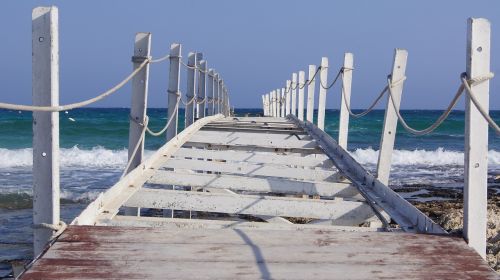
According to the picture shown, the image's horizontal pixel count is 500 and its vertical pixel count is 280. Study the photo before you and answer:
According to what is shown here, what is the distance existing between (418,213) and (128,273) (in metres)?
1.73

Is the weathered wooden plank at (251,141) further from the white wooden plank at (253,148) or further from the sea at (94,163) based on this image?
the sea at (94,163)

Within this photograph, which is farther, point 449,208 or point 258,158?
point 449,208

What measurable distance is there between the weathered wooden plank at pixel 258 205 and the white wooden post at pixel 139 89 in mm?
869

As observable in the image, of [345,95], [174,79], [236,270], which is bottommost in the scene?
[236,270]

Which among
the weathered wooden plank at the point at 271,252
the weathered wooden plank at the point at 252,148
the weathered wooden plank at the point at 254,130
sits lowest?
the weathered wooden plank at the point at 271,252

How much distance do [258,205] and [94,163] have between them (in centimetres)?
1991

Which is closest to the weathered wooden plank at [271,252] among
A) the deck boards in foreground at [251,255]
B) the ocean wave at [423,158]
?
the deck boards in foreground at [251,255]

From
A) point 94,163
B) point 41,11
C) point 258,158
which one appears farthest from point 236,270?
point 94,163

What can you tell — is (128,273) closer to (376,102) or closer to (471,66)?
(471,66)

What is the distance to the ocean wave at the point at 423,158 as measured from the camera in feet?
83.0

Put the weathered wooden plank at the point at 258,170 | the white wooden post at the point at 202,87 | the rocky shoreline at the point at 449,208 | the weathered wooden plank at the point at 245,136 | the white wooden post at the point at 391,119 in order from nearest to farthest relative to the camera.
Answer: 1. the white wooden post at the point at 391,119
2. the weathered wooden plank at the point at 258,170
3. the rocky shoreline at the point at 449,208
4. the weathered wooden plank at the point at 245,136
5. the white wooden post at the point at 202,87

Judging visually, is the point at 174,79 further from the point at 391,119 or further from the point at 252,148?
the point at 391,119

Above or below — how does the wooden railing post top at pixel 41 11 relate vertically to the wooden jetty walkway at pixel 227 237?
above

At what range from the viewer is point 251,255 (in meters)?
2.83
